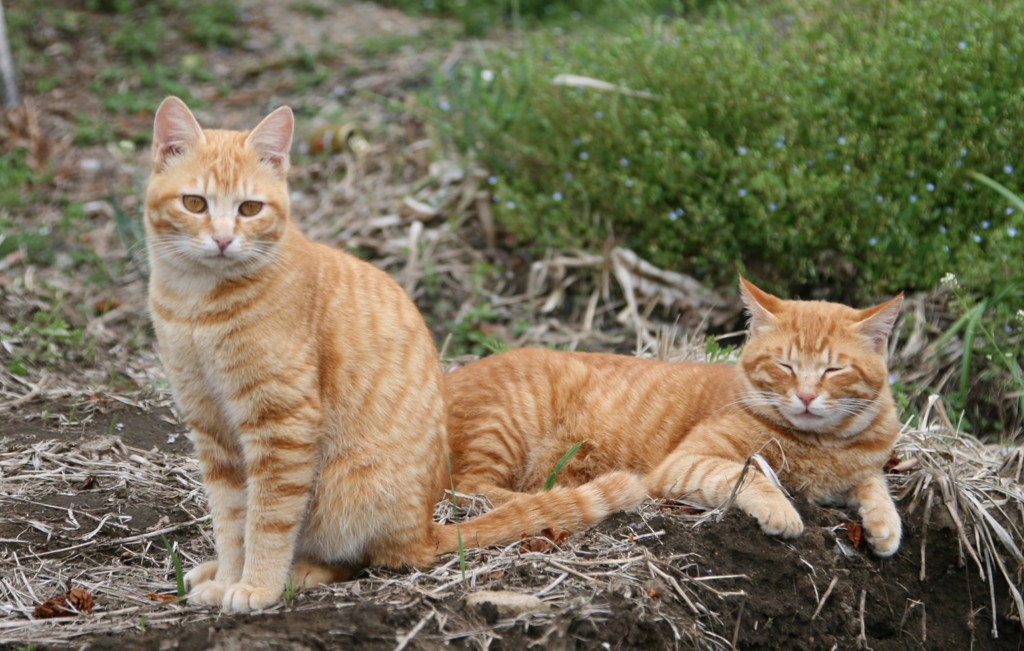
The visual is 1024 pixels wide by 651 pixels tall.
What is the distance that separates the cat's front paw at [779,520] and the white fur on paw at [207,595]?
1743 millimetres

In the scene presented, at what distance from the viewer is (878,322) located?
3.80 metres

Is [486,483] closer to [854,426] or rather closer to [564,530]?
[564,530]

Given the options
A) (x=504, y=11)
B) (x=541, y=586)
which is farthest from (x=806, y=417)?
(x=504, y=11)

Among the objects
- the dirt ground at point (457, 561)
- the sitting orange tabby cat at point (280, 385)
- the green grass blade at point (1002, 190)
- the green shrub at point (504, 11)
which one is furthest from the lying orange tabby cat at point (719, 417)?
the green shrub at point (504, 11)

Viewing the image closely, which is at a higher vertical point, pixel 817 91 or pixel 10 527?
pixel 817 91

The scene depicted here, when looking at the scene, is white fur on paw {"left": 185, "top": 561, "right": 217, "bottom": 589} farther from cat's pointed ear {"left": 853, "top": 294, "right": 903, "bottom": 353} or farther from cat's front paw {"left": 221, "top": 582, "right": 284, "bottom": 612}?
cat's pointed ear {"left": 853, "top": 294, "right": 903, "bottom": 353}

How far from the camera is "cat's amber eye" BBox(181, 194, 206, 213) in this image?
3.04 m

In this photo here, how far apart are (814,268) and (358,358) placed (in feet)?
10.1

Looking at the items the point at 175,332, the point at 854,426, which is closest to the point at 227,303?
the point at 175,332

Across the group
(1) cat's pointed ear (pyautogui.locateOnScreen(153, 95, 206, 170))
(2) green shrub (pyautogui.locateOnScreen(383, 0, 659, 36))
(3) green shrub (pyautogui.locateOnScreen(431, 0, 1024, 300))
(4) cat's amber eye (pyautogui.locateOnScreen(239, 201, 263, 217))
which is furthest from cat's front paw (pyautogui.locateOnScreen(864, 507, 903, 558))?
(2) green shrub (pyautogui.locateOnScreen(383, 0, 659, 36))

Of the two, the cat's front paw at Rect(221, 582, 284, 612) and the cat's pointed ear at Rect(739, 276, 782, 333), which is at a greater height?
the cat's pointed ear at Rect(739, 276, 782, 333)

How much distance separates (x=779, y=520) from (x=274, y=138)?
2.07 meters

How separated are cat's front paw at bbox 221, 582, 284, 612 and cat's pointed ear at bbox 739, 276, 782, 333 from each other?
2.10m

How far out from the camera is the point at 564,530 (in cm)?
342
